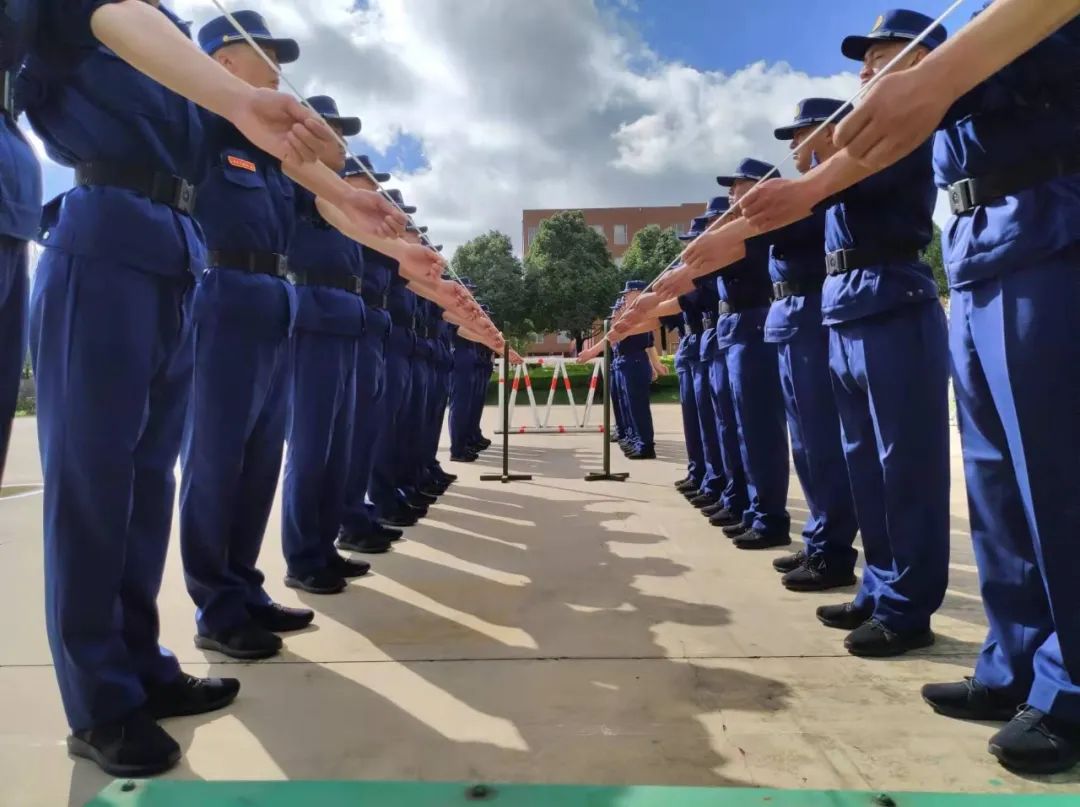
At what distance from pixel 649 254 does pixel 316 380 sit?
3698cm

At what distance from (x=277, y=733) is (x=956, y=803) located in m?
1.61

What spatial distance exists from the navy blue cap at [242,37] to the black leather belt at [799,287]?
2.41m

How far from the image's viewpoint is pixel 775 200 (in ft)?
7.29

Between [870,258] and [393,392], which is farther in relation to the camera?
[393,392]

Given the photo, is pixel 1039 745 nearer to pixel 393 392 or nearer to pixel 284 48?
pixel 284 48

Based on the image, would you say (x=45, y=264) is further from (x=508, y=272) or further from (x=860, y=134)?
(x=508, y=272)

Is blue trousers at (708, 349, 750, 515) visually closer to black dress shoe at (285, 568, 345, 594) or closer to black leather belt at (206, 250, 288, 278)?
black dress shoe at (285, 568, 345, 594)

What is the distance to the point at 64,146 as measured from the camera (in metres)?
1.95

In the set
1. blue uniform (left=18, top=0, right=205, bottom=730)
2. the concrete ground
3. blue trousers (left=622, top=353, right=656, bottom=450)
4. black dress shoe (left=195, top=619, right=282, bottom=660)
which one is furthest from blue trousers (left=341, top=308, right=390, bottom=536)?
blue trousers (left=622, top=353, right=656, bottom=450)

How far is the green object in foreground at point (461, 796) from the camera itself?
4.38 feet

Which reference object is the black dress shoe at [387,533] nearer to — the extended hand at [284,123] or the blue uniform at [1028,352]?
the extended hand at [284,123]

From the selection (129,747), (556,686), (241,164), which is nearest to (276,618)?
(129,747)

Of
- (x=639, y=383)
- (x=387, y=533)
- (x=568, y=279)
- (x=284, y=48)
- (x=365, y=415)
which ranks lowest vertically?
(x=387, y=533)

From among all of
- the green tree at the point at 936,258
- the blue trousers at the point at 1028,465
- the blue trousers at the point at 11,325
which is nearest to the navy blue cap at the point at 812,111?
the green tree at the point at 936,258
